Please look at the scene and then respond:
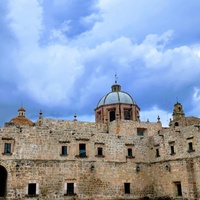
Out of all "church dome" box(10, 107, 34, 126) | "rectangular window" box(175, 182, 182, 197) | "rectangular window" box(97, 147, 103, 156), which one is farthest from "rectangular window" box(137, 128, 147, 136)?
"church dome" box(10, 107, 34, 126)

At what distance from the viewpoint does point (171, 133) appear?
95.4 feet

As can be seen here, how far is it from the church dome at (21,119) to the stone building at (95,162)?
8.79 metres

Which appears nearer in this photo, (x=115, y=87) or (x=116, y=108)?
(x=116, y=108)

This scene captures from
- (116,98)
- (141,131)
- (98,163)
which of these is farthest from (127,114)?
(98,163)

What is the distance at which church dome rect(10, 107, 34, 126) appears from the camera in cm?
3850

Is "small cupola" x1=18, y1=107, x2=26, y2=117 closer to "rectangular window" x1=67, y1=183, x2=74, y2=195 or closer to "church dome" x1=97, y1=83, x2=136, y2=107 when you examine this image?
"church dome" x1=97, y1=83, x2=136, y2=107

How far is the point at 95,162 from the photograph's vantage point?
28203 millimetres

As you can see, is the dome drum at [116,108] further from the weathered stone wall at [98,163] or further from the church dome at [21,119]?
the church dome at [21,119]

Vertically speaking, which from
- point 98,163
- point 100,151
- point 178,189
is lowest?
point 178,189

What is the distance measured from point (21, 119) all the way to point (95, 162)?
625 inches

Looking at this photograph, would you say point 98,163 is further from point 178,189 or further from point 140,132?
point 178,189

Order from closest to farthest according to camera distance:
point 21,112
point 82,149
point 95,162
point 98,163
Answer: point 95,162 → point 98,163 → point 82,149 → point 21,112

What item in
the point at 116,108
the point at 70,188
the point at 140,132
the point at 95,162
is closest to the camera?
the point at 70,188

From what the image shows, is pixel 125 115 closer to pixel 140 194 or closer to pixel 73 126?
pixel 73 126
